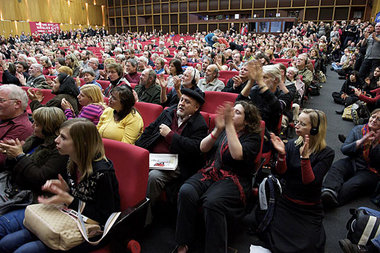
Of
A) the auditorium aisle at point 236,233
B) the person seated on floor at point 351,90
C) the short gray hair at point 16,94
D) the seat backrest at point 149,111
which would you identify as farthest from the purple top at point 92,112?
the person seated on floor at point 351,90

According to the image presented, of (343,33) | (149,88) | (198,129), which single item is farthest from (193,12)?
(198,129)

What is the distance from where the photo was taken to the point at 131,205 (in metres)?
1.48

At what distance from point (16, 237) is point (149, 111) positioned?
1.54m

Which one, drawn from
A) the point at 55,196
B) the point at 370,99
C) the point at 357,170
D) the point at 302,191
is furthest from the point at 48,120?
the point at 370,99

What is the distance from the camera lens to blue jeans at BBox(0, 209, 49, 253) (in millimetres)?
1242

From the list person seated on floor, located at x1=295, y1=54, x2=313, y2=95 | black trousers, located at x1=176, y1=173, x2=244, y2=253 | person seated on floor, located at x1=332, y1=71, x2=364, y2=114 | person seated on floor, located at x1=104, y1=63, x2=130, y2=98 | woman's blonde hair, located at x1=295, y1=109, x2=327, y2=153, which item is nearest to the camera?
black trousers, located at x1=176, y1=173, x2=244, y2=253

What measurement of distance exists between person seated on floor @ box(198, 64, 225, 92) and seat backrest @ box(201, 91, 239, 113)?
593mm

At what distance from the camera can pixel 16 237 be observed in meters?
1.33

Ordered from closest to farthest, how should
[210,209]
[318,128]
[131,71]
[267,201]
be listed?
1. [210,209]
2. [318,128]
3. [267,201]
4. [131,71]

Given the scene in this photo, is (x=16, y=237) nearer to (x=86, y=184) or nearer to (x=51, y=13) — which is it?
(x=86, y=184)

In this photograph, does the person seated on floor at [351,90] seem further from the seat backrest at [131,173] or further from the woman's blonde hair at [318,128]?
the seat backrest at [131,173]

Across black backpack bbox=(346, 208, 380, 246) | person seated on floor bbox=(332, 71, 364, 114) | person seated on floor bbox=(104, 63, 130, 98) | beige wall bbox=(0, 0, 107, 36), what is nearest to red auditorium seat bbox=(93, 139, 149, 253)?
black backpack bbox=(346, 208, 380, 246)

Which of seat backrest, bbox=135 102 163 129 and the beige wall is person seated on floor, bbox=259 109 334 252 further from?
the beige wall

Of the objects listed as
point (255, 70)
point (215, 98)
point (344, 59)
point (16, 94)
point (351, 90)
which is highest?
point (255, 70)
